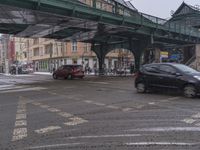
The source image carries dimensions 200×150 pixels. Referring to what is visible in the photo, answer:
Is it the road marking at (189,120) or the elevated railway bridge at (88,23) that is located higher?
the elevated railway bridge at (88,23)

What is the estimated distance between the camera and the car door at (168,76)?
1627 cm

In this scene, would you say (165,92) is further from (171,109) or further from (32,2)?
(32,2)

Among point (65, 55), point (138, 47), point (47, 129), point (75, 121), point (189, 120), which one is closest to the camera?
point (47, 129)

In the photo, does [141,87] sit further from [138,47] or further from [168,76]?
[138,47]

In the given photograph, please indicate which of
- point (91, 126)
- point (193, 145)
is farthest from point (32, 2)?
point (193, 145)

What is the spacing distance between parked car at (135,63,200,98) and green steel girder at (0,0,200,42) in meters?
10.7

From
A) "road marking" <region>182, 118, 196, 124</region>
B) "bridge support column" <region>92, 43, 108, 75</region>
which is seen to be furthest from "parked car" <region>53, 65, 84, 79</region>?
"road marking" <region>182, 118, 196, 124</region>

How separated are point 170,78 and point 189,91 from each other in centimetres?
127

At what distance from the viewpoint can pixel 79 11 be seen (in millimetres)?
28844

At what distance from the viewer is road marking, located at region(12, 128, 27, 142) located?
25.6 feet

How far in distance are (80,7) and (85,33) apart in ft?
39.9

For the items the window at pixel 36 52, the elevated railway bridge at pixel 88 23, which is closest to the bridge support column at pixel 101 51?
the elevated railway bridge at pixel 88 23

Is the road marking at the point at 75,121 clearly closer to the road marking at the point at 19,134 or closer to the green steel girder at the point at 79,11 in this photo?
the road marking at the point at 19,134

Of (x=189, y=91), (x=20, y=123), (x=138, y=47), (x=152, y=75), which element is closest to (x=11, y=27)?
(x=138, y=47)
